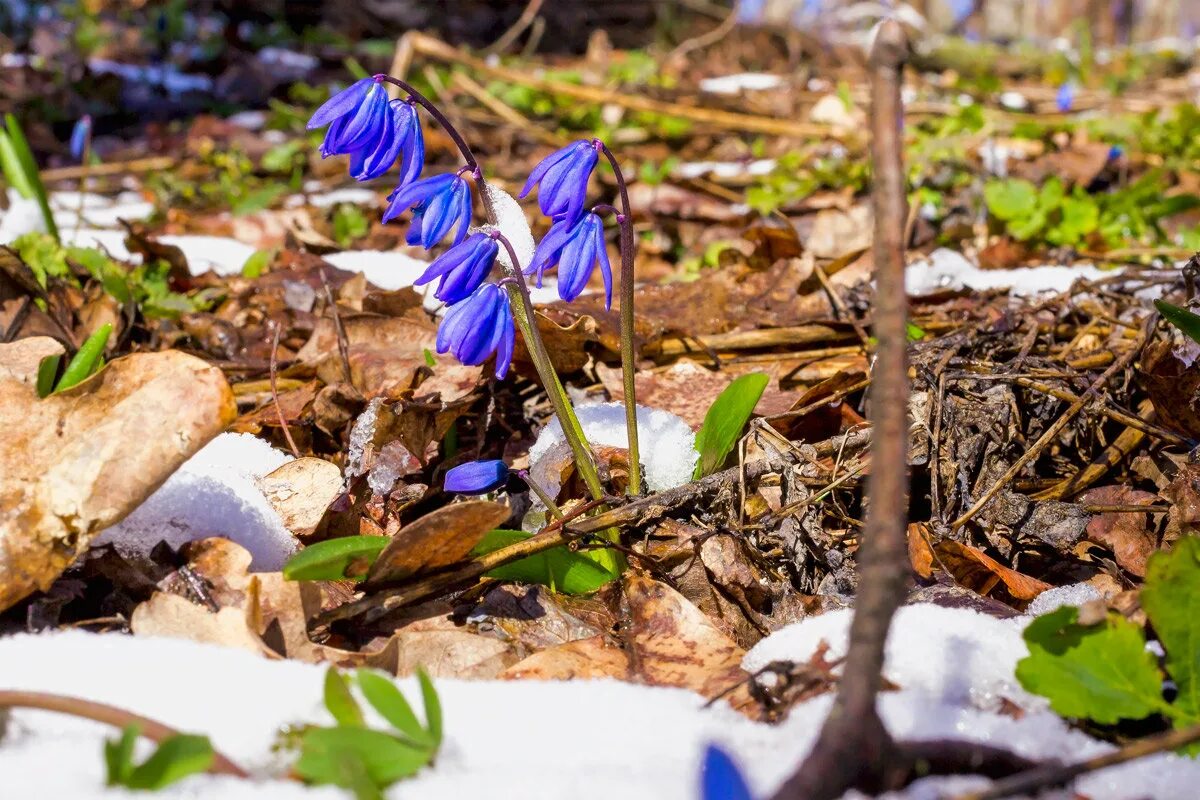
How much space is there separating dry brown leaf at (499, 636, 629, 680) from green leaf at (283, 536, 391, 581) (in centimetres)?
23

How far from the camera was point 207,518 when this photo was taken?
1.48m

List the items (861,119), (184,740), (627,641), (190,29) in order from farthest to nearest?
(190,29), (861,119), (627,641), (184,740)

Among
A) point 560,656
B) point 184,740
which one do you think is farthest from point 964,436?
point 184,740

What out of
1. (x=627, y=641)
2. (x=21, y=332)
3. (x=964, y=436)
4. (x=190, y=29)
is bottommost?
(x=627, y=641)

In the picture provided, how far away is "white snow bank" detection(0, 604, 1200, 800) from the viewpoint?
96 centimetres

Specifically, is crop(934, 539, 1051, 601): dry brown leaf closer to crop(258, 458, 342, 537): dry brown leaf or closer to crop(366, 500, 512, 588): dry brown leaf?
crop(366, 500, 512, 588): dry brown leaf

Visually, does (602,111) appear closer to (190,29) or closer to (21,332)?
→ (21,332)

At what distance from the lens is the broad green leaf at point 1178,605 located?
1.05 metres

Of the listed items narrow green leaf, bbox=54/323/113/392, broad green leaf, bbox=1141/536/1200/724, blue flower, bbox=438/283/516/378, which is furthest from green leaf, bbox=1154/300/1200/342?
narrow green leaf, bbox=54/323/113/392

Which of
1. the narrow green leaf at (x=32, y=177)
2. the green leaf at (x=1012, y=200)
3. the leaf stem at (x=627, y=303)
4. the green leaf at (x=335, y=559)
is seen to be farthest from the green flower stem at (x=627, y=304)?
the green leaf at (x=1012, y=200)

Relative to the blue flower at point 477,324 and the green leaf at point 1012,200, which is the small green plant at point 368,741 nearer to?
the blue flower at point 477,324

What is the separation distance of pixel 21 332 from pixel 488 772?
5.76 ft

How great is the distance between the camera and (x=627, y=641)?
141cm

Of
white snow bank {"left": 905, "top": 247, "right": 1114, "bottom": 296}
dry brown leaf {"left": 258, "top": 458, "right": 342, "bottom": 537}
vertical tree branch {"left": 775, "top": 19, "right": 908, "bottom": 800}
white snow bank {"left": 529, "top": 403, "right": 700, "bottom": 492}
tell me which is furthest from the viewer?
white snow bank {"left": 905, "top": 247, "right": 1114, "bottom": 296}
